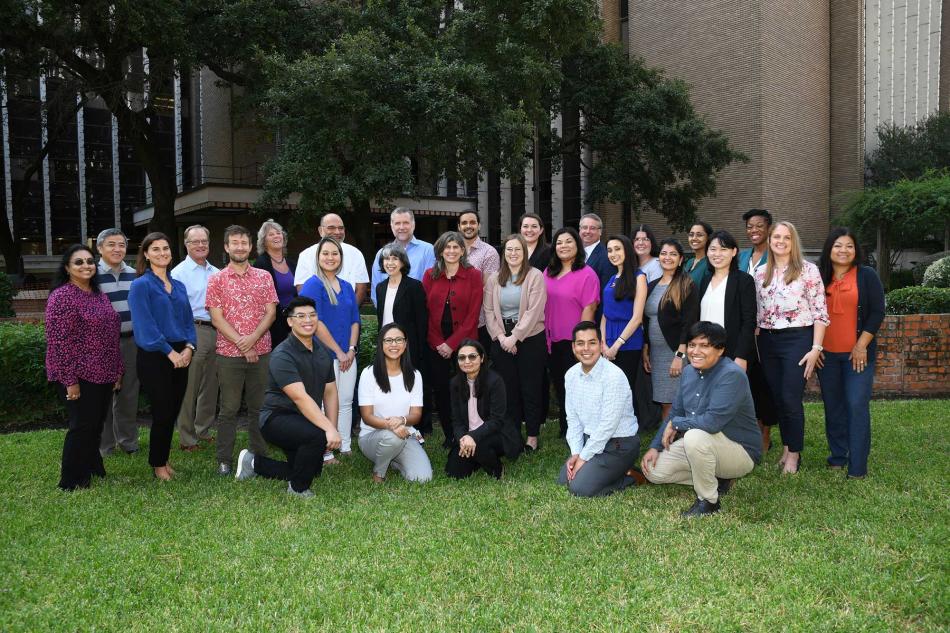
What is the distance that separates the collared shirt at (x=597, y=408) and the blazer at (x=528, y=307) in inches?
44.4

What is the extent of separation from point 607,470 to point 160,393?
11.4 feet

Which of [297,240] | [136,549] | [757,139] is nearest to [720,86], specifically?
[757,139]

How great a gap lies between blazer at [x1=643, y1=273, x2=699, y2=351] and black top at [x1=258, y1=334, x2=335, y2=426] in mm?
2919

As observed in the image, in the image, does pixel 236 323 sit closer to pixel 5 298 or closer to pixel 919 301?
pixel 919 301

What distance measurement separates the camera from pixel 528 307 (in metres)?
6.66

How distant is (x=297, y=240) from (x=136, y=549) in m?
29.8

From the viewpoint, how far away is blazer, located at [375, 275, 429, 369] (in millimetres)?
6820

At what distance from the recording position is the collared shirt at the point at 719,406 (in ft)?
16.0

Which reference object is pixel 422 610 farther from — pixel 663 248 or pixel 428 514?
pixel 663 248

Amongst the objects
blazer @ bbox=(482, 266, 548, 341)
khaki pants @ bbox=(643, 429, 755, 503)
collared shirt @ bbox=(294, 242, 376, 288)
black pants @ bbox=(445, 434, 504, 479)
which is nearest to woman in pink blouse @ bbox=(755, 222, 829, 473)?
khaki pants @ bbox=(643, 429, 755, 503)

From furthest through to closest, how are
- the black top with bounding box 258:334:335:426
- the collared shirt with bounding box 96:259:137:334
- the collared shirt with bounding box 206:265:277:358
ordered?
the collared shirt with bounding box 96:259:137:334, the collared shirt with bounding box 206:265:277:358, the black top with bounding box 258:334:335:426

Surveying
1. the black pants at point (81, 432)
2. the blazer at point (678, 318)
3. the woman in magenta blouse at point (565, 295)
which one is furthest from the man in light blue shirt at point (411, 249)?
the black pants at point (81, 432)

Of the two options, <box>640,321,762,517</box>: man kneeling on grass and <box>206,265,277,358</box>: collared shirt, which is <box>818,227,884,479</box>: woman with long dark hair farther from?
<box>206,265,277,358</box>: collared shirt

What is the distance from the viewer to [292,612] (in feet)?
11.5
